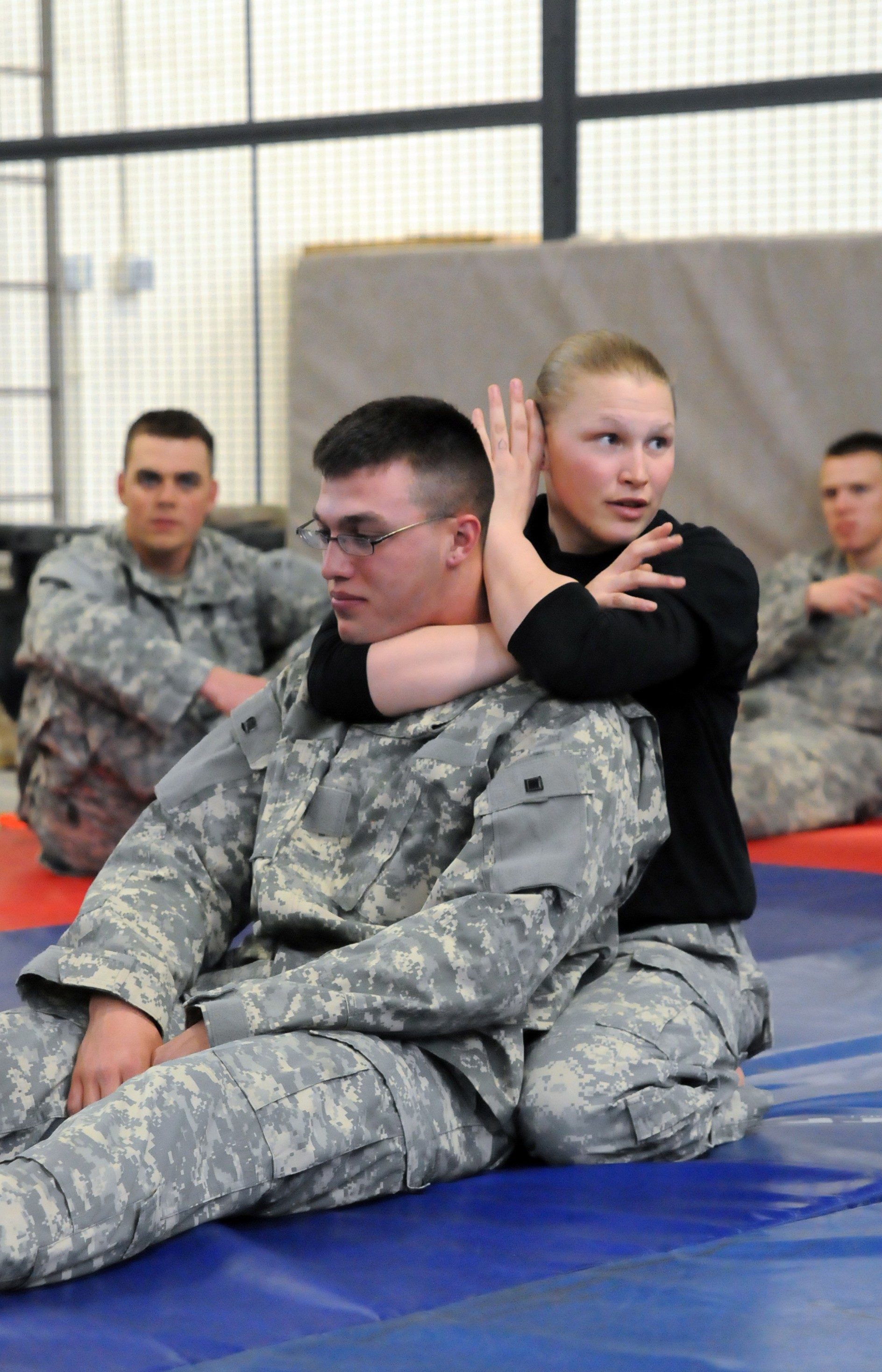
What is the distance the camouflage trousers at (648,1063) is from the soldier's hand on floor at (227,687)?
1824mm

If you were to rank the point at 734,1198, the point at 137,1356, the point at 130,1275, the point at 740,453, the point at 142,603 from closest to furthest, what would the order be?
the point at 137,1356 → the point at 130,1275 → the point at 734,1198 → the point at 142,603 → the point at 740,453

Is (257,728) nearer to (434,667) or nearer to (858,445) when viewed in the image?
(434,667)

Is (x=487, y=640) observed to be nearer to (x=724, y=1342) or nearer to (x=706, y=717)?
(x=706, y=717)

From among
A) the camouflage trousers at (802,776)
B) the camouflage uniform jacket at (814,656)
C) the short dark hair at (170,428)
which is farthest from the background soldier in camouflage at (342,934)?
the camouflage uniform jacket at (814,656)

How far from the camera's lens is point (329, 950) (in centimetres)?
192

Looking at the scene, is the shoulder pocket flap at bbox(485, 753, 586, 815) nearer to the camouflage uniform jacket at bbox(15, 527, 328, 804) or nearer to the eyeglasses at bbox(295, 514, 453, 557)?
the eyeglasses at bbox(295, 514, 453, 557)

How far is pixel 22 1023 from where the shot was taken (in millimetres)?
1835

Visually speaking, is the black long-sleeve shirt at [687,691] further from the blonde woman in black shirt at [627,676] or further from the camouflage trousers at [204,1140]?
the camouflage trousers at [204,1140]

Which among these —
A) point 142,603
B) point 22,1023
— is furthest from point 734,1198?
point 142,603

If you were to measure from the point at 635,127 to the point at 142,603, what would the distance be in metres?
2.35

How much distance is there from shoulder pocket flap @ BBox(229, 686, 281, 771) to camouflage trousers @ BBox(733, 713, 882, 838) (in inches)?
89.2

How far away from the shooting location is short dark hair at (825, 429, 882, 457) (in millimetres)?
4660

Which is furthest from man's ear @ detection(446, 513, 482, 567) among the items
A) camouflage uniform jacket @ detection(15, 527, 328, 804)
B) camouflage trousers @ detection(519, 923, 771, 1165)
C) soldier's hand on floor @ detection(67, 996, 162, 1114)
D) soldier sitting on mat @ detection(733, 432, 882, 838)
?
soldier sitting on mat @ detection(733, 432, 882, 838)

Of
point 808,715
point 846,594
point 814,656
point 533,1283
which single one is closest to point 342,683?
point 533,1283
